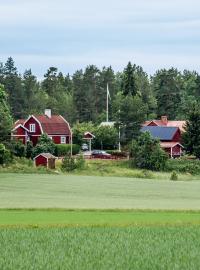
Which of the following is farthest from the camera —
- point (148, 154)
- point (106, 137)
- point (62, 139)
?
point (106, 137)

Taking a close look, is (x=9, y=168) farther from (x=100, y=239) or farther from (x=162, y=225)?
(x=100, y=239)

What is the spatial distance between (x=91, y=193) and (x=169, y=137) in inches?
2137

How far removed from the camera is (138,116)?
4136 inches

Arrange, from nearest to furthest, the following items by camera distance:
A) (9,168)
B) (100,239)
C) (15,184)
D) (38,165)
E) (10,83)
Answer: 1. (100,239)
2. (15,184)
3. (9,168)
4. (38,165)
5. (10,83)

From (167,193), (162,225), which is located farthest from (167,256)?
(167,193)

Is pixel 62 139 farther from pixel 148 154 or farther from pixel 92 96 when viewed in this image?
pixel 92 96

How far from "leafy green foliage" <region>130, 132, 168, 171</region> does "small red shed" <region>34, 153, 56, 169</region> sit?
31.2 ft

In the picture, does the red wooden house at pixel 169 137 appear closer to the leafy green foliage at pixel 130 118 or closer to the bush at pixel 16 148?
the leafy green foliage at pixel 130 118

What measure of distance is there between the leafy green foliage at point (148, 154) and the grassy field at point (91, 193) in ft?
43.5

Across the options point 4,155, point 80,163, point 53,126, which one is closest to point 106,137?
point 53,126

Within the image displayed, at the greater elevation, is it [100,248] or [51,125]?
[51,125]

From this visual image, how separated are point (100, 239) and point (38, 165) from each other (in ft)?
194

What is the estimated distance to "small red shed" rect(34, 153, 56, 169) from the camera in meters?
83.1

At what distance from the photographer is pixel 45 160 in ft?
277
